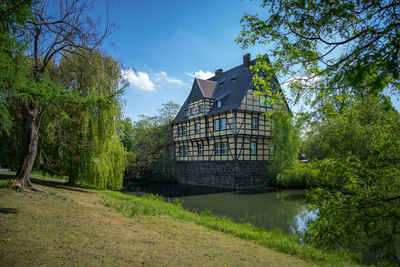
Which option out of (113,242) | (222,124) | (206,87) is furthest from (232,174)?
(113,242)

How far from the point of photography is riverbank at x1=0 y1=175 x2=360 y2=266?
Result: 12.3 feet

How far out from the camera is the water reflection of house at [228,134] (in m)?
20.4

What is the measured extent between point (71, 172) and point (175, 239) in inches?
321

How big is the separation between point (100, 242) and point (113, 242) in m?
0.22

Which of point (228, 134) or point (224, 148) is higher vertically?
point (228, 134)

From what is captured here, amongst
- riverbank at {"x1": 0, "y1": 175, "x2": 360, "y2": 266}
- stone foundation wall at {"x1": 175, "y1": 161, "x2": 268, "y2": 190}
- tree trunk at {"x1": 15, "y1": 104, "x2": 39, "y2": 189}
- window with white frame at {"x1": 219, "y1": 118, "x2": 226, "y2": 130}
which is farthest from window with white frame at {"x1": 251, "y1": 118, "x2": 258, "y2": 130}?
tree trunk at {"x1": 15, "y1": 104, "x2": 39, "y2": 189}

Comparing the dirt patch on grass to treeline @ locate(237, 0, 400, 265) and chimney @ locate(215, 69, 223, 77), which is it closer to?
treeline @ locate(237, 0, 400, 265)

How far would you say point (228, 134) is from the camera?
20.7 metres

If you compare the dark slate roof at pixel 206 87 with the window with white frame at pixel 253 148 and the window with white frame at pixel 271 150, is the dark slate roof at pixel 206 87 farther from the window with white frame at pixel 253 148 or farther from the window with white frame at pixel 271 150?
the window with white frame at pixel 271 150

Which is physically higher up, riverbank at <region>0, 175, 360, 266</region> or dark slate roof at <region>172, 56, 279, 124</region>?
dark slate roof at <region>172, 56, 279, 124</region>

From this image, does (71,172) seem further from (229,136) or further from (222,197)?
(229,136)

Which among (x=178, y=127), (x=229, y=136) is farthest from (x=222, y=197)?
(x=178, y=127)

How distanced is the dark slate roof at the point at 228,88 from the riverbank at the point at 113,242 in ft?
48.2

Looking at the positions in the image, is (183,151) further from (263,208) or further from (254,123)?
(263,208)
